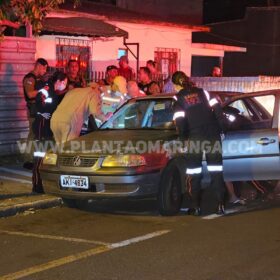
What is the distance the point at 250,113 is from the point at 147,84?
297 centimetres

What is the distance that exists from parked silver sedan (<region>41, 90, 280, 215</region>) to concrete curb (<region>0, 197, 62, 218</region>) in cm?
36

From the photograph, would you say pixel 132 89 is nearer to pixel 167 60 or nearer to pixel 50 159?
pixel 50 159

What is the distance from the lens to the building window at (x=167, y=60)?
17.4 m

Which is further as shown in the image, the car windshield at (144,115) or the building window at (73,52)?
the building window at (73,52)

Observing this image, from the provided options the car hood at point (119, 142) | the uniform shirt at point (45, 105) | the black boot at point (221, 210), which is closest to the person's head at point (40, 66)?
the uniform shirt at point (45, 105)

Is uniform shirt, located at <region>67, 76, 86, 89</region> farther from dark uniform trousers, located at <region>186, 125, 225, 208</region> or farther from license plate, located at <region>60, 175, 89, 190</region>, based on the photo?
dark uniform trousers, located at <region>186, 125, 225, 208</region>

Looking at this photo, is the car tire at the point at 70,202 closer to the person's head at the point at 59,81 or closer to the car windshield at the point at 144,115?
the car windshield at the point at 144,115

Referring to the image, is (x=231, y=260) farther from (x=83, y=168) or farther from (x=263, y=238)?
(x=83, y=168)

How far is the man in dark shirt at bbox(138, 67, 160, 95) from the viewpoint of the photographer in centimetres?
1099

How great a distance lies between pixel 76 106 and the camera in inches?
332

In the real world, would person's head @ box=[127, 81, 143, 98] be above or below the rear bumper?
above

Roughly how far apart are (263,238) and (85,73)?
9007 millimetres

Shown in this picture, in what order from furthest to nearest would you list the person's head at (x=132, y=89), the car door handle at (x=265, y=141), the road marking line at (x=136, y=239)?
the person's head at (x=132, y=89), the car door handle at (x=265, y=141), the road marking line at (x=136, y=239)

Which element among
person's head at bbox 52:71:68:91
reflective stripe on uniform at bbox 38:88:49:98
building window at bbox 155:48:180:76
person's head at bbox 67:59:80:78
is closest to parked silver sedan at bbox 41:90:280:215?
person's head at bbox 52:71:68:91
